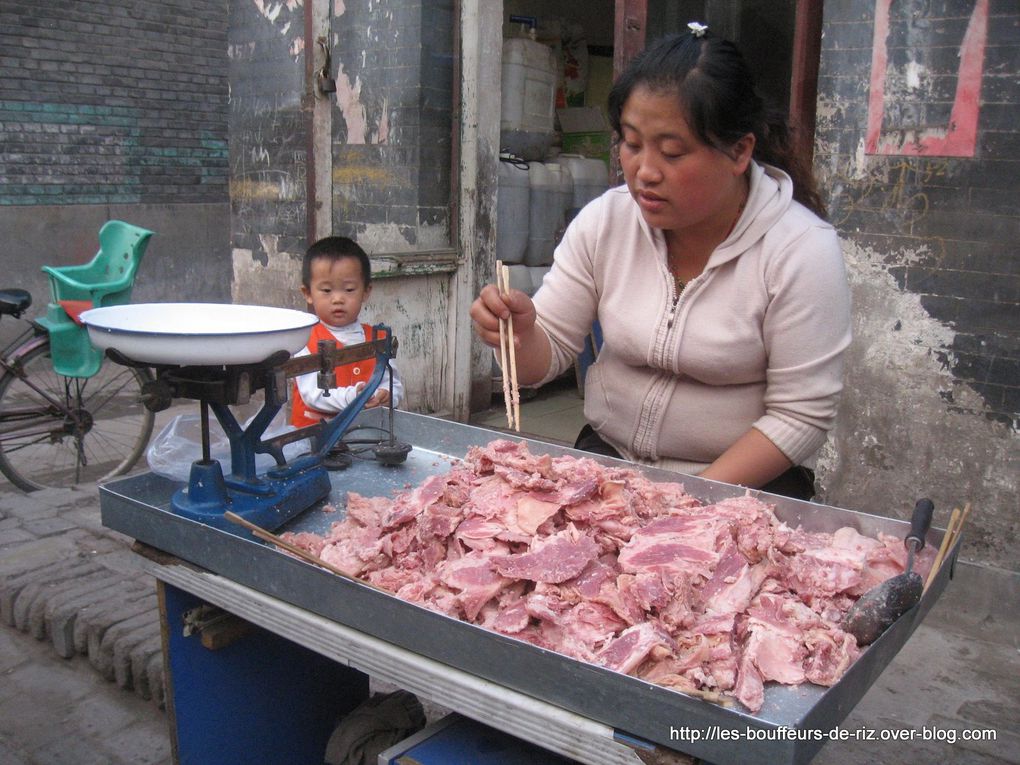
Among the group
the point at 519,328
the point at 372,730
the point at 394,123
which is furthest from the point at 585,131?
the point at 372,730

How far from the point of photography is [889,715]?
3178 mm

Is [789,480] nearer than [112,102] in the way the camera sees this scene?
Yes

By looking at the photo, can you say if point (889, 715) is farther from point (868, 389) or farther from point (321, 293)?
point (321, 293)

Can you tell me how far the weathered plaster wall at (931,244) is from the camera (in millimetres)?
3562

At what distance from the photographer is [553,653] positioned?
131cm

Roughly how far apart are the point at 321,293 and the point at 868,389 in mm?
2320

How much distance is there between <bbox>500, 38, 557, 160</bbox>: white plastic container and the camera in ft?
20.6

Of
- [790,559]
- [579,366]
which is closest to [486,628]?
[790,559]

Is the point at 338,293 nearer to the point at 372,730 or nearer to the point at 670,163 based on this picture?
the point at 372,730

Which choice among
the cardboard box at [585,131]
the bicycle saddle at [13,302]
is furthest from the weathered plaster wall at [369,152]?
the cardboard box at [585,131]

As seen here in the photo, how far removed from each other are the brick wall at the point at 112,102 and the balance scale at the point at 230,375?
7505mm

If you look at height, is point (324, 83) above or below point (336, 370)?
above

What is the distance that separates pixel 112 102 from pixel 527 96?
4800mm

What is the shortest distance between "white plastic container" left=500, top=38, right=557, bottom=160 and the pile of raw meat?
190 inches
